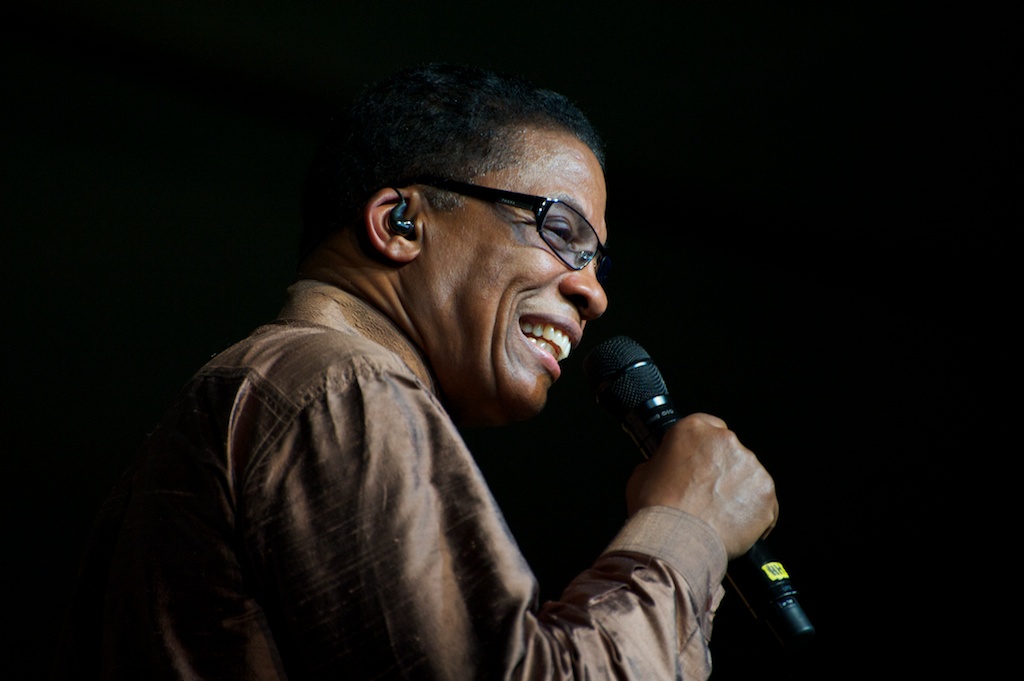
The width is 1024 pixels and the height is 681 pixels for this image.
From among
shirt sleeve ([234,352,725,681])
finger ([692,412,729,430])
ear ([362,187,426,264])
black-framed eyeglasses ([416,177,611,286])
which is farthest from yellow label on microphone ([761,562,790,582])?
ear ([362,187,426,264])

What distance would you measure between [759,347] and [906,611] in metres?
0.89

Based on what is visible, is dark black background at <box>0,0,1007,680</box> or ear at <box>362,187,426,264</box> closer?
ear at <box>362,187,426,264</box>

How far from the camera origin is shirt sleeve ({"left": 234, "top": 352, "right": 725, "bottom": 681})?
2.96 ft

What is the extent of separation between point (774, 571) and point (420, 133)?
846 millimetres

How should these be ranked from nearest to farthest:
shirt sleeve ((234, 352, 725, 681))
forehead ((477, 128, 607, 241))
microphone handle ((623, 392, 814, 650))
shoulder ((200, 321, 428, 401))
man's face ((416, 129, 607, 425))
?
1. shirt sleeve ((234, 352, 725, 681))
2. shoulder ((200, 321, 428, 401))
3. microphone handle ((623, 392, 814, 650))
4. man's face ((416, 129, 607, 425))
5. forehead ((477, 128, 607, 241))

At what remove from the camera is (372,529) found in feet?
3.02

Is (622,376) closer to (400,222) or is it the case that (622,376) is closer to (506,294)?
(506,294)

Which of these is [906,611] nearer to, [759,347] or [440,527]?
[759,347]

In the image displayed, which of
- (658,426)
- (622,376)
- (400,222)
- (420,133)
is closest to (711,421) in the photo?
(658,426)

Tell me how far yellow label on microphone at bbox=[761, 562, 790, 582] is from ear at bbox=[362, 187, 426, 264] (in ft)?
2.15

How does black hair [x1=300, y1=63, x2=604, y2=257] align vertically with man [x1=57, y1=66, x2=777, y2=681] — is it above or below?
above

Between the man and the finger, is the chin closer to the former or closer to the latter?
the man

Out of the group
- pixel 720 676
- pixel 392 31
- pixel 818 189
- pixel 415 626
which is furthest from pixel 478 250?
pixel 720 676

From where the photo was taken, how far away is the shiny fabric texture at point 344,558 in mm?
908
